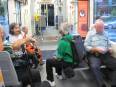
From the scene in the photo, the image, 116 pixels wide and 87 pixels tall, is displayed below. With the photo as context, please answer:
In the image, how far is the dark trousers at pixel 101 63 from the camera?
6.81 metres

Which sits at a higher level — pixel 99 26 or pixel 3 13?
pixel 3 13

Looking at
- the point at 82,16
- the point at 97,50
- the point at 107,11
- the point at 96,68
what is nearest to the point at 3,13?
the point at 82,16

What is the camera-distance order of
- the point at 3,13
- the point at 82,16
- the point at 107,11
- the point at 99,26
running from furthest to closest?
the point at 82,16 < the point at 3,13 < the point at 107,11 < the point at 99,26

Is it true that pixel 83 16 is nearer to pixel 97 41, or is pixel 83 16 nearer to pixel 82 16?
pixel 82 16

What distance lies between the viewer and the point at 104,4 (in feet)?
47.5

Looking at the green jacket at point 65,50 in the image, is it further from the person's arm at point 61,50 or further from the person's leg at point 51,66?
the person's leg at point 51,66

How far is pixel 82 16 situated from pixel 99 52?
9.39 meters

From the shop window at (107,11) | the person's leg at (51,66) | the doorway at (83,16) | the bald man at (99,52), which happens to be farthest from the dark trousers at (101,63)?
the doorway at (83,16)

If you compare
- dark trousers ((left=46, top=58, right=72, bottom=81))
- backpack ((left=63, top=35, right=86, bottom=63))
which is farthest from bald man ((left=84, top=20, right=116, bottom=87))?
dark trousers ((left=46, top=58, right=72, bottom=81))

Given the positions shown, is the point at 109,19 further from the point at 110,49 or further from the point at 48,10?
the point at 48,10

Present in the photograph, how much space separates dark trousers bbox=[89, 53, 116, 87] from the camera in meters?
6.81

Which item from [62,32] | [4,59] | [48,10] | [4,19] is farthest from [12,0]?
[48,10]

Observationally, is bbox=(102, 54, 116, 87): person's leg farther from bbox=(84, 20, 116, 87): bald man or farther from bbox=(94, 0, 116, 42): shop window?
bbox=(94, 0, 116, 42): shop window

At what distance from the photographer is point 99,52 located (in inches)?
278
